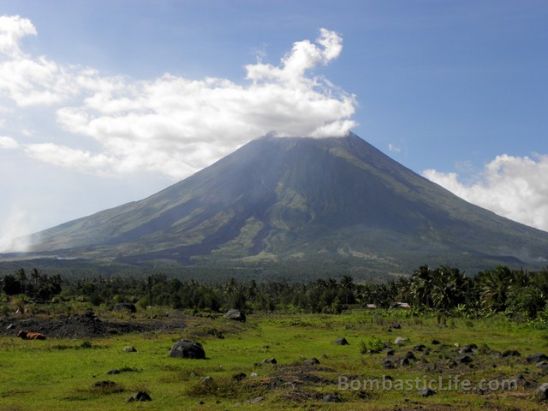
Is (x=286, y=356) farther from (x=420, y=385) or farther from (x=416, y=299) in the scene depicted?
(x=416, y=299)

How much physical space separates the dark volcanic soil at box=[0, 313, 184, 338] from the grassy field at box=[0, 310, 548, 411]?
8.07 feet

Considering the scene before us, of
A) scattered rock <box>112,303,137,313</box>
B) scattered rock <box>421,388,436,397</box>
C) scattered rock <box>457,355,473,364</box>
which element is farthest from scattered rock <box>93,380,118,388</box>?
scattered rock <box>112,303,137,313</box>

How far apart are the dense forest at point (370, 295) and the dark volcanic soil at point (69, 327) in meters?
31.2

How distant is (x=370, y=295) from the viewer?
120000 millimetres

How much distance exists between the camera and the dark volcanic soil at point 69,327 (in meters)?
49.2

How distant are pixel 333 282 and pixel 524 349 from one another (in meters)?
82.3

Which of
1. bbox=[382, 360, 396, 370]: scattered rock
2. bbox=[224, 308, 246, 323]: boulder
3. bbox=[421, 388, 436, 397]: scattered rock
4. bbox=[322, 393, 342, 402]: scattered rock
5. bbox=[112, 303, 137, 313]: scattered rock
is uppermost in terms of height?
bbox=[322, 393, 342, 402]: scattered rock

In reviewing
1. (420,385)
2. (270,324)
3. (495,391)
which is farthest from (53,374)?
(270,324)

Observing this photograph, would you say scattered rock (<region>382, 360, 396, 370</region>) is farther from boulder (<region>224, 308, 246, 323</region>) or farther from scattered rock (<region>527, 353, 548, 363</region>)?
boulder (<region>224, 308, 246, 323</region>)

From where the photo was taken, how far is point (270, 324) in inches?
2891

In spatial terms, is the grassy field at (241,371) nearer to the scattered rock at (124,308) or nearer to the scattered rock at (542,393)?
the scattered rock at (542,393)

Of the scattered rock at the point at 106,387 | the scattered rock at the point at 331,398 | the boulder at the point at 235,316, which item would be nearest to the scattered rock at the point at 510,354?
the scattered rock at the point at 331,398

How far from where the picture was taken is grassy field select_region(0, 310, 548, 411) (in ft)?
77.3

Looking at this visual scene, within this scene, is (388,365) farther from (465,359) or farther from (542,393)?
(542,393)
